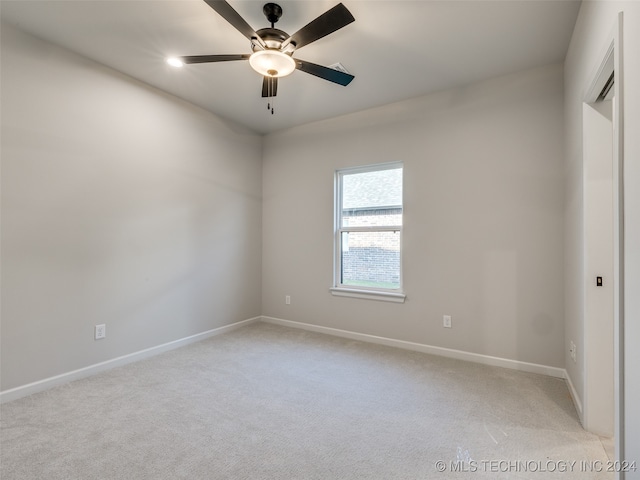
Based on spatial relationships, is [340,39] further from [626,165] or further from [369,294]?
[369,294]

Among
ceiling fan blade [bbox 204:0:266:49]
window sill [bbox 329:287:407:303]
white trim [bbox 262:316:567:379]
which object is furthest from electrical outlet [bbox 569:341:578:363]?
ceiling fan blade [bbox 204:0:266:49]

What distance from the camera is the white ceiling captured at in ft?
6.93

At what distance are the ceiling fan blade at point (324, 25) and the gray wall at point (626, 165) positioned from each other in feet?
3.96

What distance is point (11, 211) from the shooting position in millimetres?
2301

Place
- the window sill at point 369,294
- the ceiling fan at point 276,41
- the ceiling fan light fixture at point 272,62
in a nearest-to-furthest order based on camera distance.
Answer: the ceiling fan at point 276,41
the ceiling fan light fixture at point 272,62
the window sill at point 369,294

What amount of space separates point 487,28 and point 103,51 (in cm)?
304

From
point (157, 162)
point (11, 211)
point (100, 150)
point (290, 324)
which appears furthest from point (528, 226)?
point (11, 211)

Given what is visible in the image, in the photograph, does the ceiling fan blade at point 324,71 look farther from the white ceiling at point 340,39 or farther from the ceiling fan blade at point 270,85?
the white ceiling at point 340,39

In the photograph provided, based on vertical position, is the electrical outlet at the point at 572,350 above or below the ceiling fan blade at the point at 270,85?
below

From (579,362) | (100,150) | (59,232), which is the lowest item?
(579,362)

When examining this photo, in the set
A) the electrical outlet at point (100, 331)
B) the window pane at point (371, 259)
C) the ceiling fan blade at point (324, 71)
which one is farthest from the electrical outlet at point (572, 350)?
the electrical outlet at point (100, 331)

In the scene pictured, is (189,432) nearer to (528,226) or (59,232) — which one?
(59,232)

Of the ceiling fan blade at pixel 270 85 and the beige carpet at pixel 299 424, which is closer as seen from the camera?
the beige carpet at pixel 299 424

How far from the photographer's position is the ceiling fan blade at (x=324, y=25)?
1.67 meters
